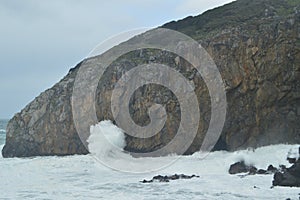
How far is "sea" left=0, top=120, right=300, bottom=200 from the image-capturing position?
19.6m

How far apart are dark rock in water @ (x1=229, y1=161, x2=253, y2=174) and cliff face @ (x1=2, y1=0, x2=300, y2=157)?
491cm

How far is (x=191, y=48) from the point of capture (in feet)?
110

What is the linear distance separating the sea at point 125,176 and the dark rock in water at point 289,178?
0.41 m

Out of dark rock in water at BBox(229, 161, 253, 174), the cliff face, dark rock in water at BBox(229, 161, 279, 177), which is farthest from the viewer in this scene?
the cliff face

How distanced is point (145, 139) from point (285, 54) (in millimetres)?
10712

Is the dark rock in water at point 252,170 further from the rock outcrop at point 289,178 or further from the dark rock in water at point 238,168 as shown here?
the rock outcrop at point 289,178

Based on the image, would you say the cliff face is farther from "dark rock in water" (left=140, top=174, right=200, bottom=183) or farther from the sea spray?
"dark rock in water" (left=140, top=174, right=200, bottom=183)

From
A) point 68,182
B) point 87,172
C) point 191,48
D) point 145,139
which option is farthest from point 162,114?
point 68,182

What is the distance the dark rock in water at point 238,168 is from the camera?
2419 centimetres

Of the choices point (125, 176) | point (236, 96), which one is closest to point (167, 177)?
point (125, 176)

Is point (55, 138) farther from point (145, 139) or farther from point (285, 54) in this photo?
point (285, 54)

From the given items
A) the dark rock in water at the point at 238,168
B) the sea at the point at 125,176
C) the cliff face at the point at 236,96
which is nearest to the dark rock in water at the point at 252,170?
the dark rock in water at the point at 238,168

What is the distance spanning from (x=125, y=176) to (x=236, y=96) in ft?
31.4

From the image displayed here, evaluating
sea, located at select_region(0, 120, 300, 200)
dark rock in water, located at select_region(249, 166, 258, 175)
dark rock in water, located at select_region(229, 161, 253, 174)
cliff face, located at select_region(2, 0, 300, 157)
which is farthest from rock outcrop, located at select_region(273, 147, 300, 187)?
cliff face, located at select_region(2, 0, 300, 157)
